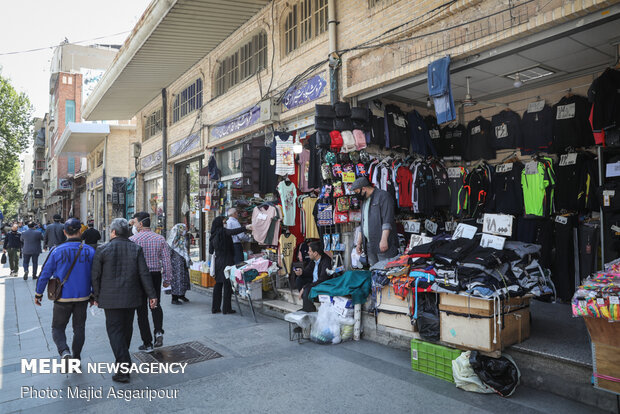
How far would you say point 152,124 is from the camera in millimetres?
17172

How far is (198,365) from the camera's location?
5094 mm

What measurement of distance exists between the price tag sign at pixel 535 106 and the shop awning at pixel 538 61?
13.6 inches

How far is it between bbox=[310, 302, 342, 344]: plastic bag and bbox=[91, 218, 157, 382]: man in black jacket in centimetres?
239

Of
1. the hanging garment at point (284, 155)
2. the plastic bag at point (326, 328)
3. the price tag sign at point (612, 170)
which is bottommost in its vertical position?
the plastic bag at point (326, 328)

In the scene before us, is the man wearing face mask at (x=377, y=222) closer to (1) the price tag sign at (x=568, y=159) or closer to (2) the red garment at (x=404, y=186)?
(2) the red garment at (x=404, y=186)

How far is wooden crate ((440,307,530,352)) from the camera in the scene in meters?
4.16

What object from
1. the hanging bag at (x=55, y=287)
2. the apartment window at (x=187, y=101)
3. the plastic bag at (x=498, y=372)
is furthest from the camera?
the apartment window at (x=187, y=101)

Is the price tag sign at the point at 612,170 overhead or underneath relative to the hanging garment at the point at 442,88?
underneath

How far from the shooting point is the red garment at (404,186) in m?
7.35

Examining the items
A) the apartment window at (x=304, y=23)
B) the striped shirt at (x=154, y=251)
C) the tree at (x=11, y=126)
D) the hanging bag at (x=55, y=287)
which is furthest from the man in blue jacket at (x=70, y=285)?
the tree at (x=11, y=126)

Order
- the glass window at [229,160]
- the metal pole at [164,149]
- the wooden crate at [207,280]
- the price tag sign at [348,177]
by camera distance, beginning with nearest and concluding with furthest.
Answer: the price tag sign at [348,177] → the wooden crate at [207,280] → the glass window at [229,160] → the metal pole at [164,149]

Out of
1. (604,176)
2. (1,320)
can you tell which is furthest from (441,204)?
(1,320)

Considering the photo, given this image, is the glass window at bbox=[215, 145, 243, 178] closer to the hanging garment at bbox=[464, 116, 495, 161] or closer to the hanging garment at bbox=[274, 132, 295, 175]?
the hanging garment at bbox=[274, 132, 295, 175]

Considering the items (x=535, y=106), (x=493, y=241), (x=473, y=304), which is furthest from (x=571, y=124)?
(x=473, y=304)
